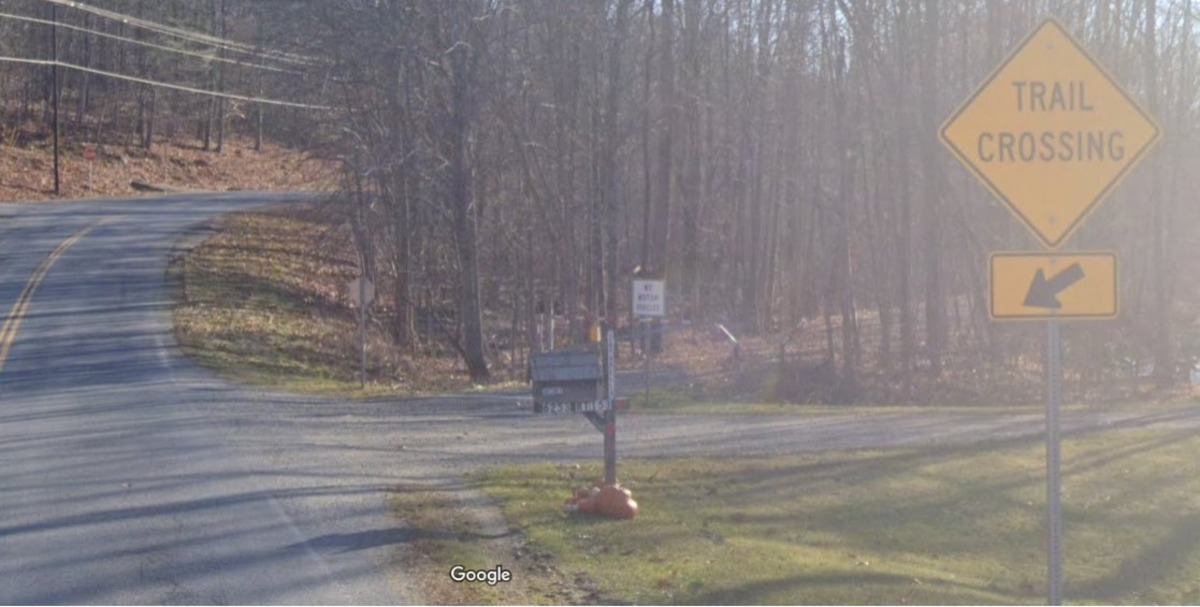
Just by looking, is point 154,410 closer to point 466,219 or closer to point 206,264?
point 466,219

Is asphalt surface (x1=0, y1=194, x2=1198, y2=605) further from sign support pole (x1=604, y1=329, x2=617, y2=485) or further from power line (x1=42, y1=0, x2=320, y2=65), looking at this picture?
power line (x1=42, y1=0, x2=320, y2=65)

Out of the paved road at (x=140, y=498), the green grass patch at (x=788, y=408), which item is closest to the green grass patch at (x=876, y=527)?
the paved road at (x=140, y=498)

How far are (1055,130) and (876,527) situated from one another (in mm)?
6630

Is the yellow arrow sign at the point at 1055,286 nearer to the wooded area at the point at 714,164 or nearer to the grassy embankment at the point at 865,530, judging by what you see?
the grassy embankment at the point at 865,530

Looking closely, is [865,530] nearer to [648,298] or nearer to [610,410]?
[610,410]

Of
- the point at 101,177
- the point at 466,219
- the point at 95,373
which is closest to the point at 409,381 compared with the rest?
the point at 466,219

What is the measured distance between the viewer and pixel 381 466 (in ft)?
51.0

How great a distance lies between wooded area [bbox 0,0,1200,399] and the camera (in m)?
31.3

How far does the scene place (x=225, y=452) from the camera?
16.3m

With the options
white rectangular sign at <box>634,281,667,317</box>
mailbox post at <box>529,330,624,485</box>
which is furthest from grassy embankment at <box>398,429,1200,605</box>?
white rectangular sign at <box>634,281,667,317</box>

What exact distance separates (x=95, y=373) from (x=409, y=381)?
732cm

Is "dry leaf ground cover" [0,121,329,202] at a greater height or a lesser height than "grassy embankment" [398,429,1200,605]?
greater

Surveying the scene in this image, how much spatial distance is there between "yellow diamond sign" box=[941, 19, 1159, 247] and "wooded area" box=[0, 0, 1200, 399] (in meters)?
17.2

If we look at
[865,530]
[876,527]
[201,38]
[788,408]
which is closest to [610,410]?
[865,530]
